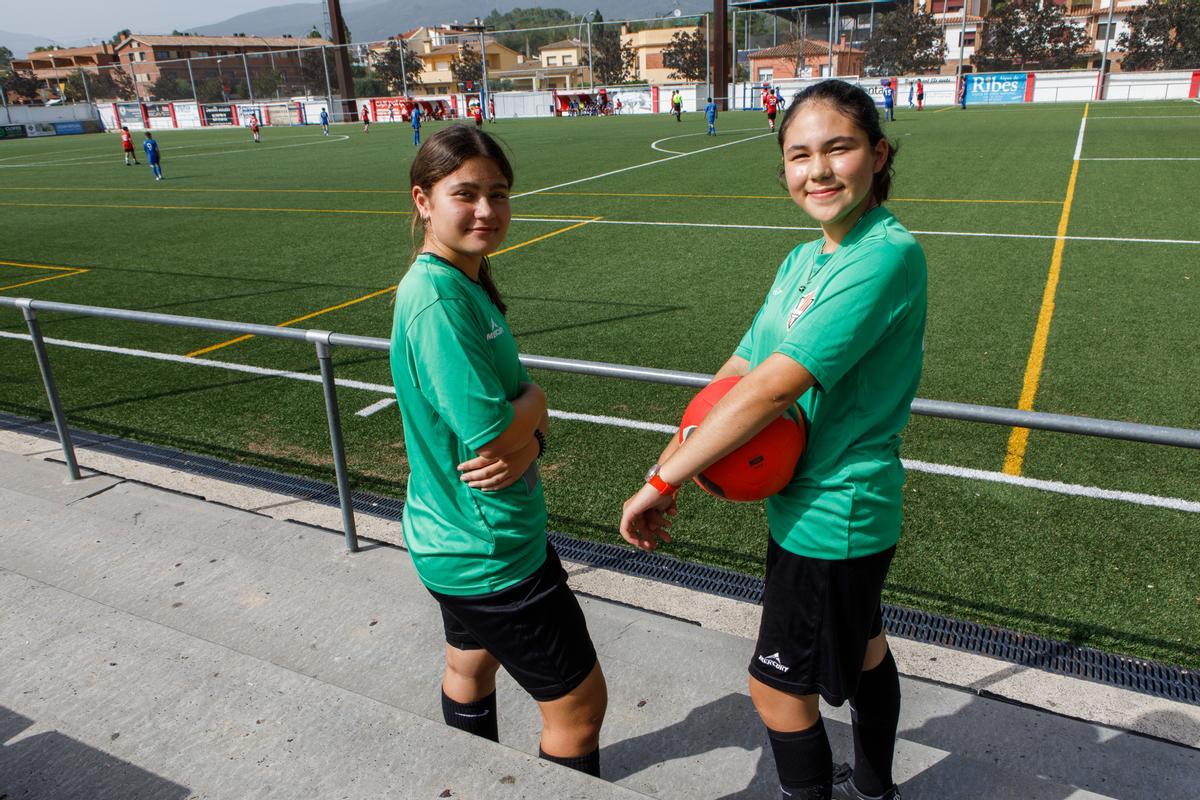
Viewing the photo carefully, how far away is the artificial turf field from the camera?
406 cm

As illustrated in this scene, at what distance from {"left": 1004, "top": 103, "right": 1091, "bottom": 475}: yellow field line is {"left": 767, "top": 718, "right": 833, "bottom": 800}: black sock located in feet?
8.03

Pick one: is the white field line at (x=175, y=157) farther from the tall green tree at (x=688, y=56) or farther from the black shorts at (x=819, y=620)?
the tall green tree at (x=688, y=56)

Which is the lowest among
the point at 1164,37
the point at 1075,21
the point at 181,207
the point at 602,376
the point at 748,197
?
the point at 748,197

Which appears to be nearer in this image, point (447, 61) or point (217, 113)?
point (217, 113)

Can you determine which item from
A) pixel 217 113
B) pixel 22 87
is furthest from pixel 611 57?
pixel 22 87

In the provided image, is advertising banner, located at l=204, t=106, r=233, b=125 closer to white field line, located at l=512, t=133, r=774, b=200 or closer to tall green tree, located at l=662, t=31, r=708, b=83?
white field line, located at l=512, t=133, r=774, b=200

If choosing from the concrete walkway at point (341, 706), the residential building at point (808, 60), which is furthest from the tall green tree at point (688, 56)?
the concrete walkway at point (341, 706)

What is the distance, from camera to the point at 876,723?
7.06ft

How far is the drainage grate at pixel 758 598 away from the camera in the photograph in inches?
120

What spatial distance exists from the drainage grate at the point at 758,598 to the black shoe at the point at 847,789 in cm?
109

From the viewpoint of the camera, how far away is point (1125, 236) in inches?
448

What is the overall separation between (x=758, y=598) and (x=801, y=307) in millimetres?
2155

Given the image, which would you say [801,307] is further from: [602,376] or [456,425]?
[602,376]

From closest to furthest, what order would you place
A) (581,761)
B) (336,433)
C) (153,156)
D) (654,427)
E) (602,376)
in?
(581,761)
(602,376)
(336,433)
(654,427)
(153,156)
